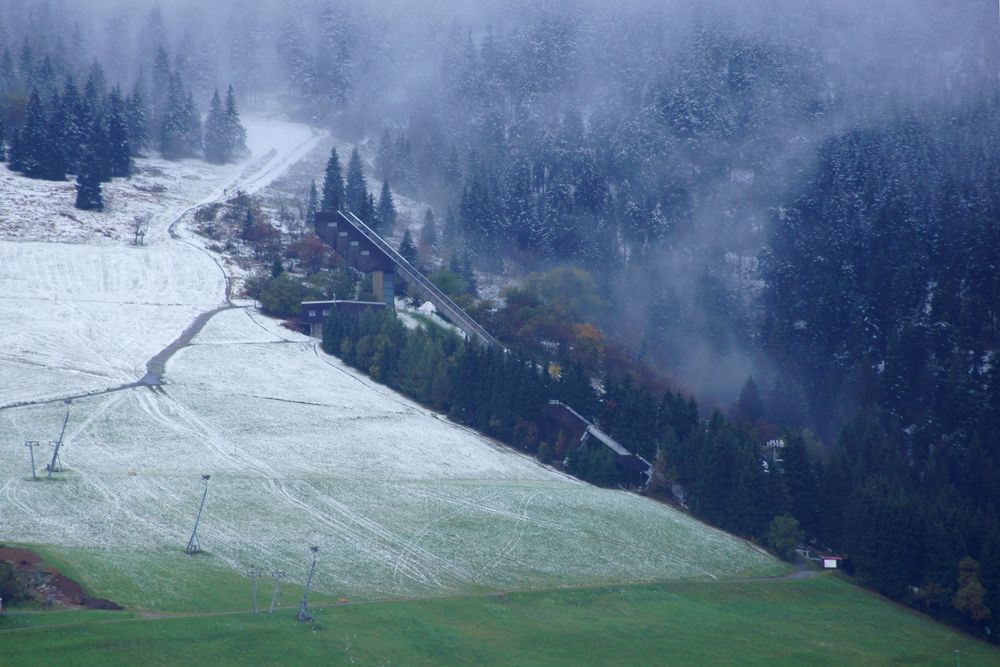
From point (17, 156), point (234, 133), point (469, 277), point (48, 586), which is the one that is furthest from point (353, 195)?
point (48, 586)

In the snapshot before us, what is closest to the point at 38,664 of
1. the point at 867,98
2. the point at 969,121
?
the point at 969,121

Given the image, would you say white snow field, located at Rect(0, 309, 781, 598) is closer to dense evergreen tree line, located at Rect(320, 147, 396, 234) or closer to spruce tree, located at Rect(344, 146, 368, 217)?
dense evergreen tree line, located at Rect(320, 147, 396, 234)

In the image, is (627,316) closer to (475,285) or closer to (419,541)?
(475,285)

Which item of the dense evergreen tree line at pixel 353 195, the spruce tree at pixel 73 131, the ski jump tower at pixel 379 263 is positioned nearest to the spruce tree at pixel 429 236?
the dense evergreen tree line at pixel 353 195

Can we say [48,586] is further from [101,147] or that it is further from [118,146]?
[118,146]

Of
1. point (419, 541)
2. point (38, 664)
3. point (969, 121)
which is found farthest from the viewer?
point (969, 121)

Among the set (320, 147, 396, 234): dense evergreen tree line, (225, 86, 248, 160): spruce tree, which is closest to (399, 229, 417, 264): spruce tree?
(320, 147, 396, 234): dense evergreen tree line
